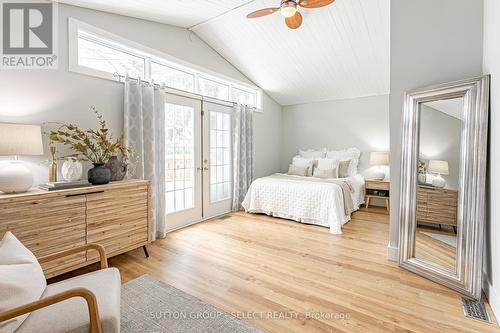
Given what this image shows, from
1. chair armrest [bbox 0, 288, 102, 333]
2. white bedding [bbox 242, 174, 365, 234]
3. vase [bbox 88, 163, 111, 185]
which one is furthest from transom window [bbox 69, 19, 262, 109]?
chair armrest [bbox 0, 288, 102, 333]

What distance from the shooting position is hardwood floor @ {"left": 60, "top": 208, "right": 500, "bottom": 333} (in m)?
1.78

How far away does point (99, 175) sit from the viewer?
252 centimetres

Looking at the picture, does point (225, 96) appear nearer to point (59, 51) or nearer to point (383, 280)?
point (59, 51)

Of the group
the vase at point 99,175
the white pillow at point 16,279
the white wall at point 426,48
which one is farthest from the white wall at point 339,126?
the white pillow at point 16,279

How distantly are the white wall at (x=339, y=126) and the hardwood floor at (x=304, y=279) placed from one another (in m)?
2.46

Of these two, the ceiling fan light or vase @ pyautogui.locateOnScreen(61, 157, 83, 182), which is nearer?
vase @ pyautogui.locateOnScreen(61, 157, 83, 182)

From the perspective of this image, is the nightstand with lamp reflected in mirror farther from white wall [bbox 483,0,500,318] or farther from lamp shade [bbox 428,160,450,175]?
white wall [bbox 483,0,500,318]

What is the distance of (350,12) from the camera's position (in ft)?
11.0

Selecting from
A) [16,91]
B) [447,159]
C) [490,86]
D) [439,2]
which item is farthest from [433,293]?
[16,91]

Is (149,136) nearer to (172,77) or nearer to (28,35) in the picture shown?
(172,77)

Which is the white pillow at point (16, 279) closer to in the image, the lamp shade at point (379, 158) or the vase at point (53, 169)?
the vase at point (53, 169)

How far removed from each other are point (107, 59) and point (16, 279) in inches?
110

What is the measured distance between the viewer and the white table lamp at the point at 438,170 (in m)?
2.31

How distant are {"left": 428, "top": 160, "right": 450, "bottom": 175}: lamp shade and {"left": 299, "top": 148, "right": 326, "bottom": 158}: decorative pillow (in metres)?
3.52
